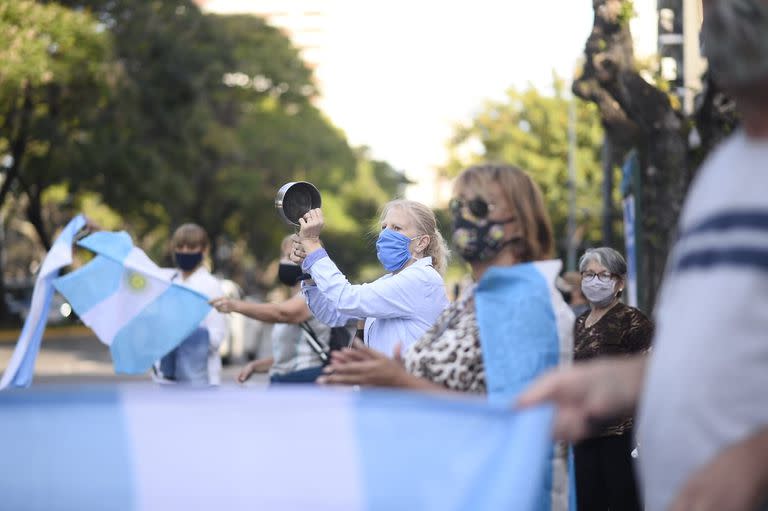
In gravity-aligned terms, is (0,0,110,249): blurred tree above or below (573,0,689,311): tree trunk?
above

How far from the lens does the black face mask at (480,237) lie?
378cm

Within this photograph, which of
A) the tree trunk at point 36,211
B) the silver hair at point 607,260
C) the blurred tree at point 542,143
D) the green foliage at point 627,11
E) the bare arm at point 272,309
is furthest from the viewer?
the blurred tree at point 542,143

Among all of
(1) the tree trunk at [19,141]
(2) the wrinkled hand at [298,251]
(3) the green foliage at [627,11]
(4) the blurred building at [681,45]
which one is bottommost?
(2) the wrinkled hand at [298,251]

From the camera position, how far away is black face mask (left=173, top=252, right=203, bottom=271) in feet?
29.3

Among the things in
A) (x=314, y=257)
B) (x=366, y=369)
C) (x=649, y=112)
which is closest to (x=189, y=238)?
(x=314, y=257)

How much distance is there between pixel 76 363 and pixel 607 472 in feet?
65.7

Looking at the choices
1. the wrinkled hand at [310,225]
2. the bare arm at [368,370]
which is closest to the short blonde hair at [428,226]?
the wrinkled hand at [310,225]

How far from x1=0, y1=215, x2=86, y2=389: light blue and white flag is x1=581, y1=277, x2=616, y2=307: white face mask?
327 centimetres

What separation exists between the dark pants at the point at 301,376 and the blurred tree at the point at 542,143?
125 ft

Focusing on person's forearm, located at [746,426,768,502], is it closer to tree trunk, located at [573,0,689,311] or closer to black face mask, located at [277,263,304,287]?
black face mask, located at [277,263,304,287]

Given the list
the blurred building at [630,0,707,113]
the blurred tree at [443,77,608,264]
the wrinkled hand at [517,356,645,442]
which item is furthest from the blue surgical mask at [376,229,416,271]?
the blurred tree at [443,77,608,264]

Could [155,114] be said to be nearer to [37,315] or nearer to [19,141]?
[19,141]

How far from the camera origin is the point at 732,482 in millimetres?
2320

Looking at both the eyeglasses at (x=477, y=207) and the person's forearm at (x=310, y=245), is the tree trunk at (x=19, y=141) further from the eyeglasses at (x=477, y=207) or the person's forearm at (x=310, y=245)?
the eyeglasses at (x=477, y=207)
